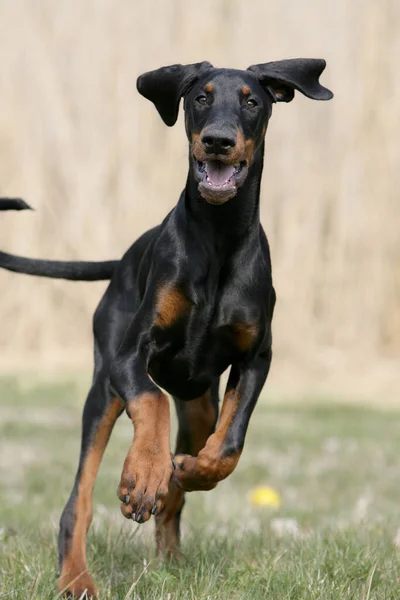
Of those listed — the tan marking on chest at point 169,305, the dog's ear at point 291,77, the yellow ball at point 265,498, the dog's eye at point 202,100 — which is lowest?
the yellow ball at point 265,498

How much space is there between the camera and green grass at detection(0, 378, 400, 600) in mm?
3609

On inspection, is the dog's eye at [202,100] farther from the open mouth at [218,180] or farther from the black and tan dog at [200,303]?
the open mouth at [218,180]

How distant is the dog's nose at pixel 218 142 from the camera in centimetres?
344

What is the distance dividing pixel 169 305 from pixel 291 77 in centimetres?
96

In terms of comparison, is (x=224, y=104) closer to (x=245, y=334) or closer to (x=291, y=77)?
(x=291, y=77)

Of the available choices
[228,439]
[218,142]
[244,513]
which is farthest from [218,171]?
[244,513]

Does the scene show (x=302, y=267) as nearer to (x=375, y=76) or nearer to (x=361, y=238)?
(x=361, y=238)

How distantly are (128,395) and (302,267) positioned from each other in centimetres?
1377

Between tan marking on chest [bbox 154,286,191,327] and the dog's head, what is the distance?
352 mm

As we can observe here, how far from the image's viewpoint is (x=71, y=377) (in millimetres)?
15164

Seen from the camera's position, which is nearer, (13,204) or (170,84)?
(170,84)

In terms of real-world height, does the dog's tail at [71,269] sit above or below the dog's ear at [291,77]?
below

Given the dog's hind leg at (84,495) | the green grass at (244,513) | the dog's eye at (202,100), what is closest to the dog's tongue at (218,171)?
the dog's eye at (202,100)

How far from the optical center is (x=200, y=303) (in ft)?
12.2
